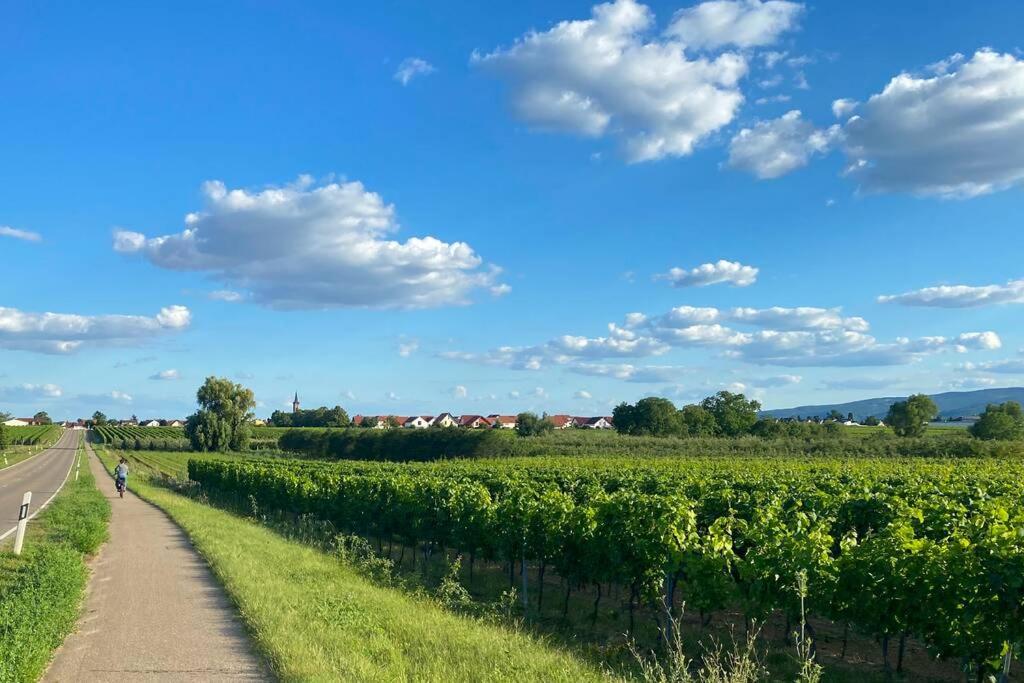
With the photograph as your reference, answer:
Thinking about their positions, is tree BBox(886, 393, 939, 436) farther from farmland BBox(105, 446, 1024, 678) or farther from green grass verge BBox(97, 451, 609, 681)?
green grass verge BBox(97, 451, 609, 681)

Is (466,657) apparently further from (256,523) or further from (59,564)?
(256,523)

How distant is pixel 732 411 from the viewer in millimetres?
113562

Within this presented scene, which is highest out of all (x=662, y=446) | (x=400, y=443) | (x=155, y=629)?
(x=662, y=446)

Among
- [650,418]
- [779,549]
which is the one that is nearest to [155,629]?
[779,549]

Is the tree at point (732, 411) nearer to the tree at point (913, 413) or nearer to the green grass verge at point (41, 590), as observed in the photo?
the tree at point (913, 413)

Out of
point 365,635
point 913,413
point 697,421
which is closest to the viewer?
point 365,635

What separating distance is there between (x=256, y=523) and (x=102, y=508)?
466cm

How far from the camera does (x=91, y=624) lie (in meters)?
9.09

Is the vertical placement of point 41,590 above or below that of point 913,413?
below

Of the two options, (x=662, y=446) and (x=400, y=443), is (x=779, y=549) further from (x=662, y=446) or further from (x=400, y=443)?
(x=400, y=443)

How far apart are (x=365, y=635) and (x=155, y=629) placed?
2592 millimetres

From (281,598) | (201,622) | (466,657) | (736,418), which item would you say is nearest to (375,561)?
(281,598)

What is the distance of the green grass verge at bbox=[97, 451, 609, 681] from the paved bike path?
0.96 feet

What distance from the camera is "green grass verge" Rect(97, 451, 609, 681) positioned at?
682cm
